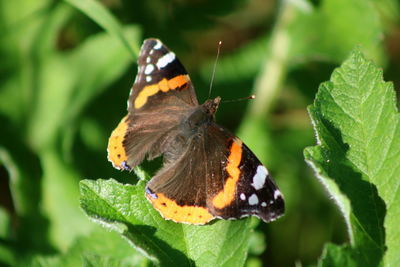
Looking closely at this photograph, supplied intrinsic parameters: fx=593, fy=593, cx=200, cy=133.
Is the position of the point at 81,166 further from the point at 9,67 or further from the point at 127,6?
the point at 127,6

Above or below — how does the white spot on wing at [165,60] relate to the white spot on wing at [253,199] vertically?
above

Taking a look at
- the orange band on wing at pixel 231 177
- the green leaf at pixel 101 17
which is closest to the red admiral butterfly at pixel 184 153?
the orange band on wing at pixel 231 177

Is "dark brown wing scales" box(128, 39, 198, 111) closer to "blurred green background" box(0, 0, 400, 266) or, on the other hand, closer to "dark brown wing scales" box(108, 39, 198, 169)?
"dark brown wing scales" box(108, 39, 198, 169)

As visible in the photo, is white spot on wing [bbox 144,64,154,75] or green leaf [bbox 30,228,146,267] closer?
green leaf [bbox 30,228,146,267]

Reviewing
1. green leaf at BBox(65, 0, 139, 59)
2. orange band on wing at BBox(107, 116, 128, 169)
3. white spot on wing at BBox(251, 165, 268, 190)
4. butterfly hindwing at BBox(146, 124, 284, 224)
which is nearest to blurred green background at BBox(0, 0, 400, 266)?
green leaf at BBox(65, 0, 139, 59)

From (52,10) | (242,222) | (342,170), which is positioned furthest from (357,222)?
(52,10)

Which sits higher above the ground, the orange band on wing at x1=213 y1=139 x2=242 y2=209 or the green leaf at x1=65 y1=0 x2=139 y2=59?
the green leaf at x1=65 y1=0 x2=139 y2=59

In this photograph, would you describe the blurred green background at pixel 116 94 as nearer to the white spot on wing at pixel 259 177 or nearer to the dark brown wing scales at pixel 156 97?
the dark brown wing scales at pixel 156 97
